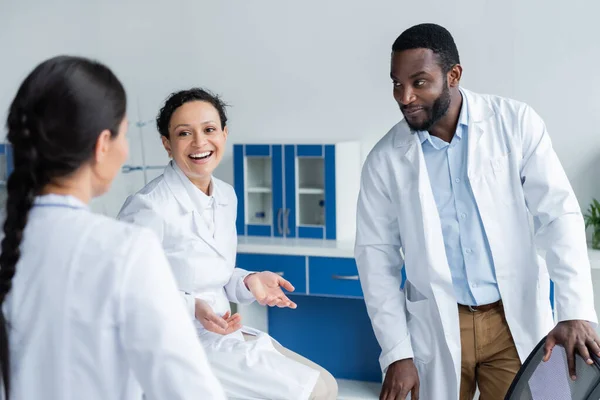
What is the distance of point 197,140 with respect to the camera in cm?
212

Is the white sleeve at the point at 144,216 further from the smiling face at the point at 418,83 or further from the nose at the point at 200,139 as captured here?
the smiling face at the point at 418,83

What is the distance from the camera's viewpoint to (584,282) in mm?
1963

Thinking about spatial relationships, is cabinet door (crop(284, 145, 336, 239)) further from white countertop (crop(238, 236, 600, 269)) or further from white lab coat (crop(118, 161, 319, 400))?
white lab coat (crop(118, 161, 319, 400))

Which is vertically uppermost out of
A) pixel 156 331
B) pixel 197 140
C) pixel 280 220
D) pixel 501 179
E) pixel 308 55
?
pixel 308 55

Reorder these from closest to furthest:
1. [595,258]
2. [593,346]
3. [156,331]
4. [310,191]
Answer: [156,331] → [593,346] → [595,258] → [310,191]

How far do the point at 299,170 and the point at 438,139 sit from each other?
188 cm

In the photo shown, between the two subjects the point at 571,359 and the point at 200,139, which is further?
the point at 200,139

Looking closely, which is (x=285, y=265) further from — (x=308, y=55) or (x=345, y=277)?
(x=308, y=55)

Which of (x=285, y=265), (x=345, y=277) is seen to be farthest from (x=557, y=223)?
(x=285, y=265)

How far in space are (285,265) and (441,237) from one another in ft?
5.88

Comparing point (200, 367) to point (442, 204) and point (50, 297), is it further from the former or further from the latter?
point (442, 204)

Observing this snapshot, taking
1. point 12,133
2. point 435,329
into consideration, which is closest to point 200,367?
point 12,133

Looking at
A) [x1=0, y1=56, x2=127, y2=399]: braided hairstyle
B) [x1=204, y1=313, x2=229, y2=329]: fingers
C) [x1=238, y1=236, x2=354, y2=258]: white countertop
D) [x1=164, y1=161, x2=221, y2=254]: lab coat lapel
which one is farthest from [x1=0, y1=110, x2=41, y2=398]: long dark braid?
[x1=238, y1=236, x2=354, y2=258]: white countertop

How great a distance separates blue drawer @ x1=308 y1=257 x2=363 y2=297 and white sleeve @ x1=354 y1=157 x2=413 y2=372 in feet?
4.91
